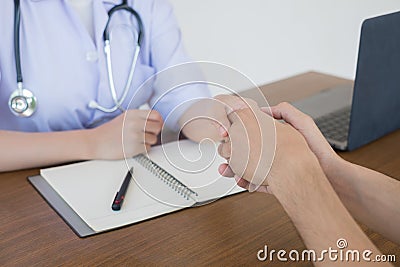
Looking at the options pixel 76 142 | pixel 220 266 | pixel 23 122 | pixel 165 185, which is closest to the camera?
pixel 220 266

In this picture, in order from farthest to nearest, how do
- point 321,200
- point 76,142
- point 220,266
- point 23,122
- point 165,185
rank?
1. point 23,122
2. point 76,142
3. point 165,185
4. point 220,266
5. point 321,200

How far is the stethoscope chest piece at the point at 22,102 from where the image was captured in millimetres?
1141

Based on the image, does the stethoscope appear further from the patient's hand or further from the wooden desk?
the patient's hand

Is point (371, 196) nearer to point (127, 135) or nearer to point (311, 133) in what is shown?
point (311, 133)

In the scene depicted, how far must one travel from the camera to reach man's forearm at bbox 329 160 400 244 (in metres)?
0.76

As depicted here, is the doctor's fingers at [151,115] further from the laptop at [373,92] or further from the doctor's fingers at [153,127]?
the laptop at [373,92]

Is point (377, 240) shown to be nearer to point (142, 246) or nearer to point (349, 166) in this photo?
point (349, 166)

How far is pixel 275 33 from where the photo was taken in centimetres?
246

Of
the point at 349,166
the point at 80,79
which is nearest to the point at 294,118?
the point at 349,166

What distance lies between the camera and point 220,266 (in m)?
0.75

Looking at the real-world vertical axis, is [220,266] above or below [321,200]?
below

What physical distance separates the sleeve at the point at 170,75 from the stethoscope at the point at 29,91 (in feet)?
0.16

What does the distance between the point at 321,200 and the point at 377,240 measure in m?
0.23

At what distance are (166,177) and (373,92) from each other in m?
0.44
